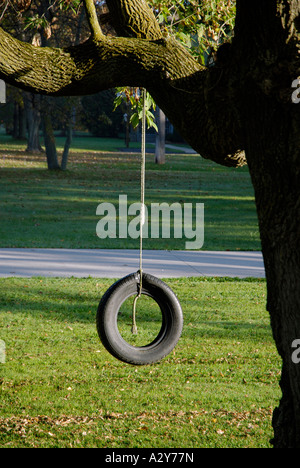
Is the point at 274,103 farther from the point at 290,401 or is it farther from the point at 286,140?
the point at 290,401

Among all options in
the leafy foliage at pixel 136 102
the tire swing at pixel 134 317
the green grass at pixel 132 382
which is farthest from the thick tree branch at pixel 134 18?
the green grass at pixel 132 382

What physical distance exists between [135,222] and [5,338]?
9.48 meters

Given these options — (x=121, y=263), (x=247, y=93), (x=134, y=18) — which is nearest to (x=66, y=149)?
(x=121, y=263)

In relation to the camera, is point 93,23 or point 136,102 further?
point 136,102

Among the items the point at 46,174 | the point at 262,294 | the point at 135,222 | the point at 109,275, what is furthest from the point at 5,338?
the point at 46,174

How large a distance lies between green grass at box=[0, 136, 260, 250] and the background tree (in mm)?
8916

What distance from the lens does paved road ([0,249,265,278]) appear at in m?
9.94

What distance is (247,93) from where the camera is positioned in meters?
3.36

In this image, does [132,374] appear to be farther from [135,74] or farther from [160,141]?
[160,141]

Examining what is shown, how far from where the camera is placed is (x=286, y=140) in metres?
3.19

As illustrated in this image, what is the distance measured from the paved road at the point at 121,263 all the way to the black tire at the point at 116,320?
4925 mm

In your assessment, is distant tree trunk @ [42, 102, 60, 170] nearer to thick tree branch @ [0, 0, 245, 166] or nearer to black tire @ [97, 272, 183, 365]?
black tire @ [97, 272, 183, 365]

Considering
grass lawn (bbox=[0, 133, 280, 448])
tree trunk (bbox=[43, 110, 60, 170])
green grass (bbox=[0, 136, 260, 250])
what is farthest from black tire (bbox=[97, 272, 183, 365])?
tree trunk (bbox=[43, 110, 60, 170])

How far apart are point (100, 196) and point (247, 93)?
18.0 m
